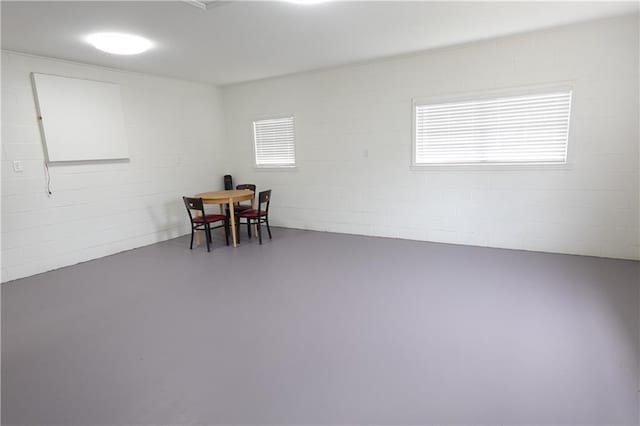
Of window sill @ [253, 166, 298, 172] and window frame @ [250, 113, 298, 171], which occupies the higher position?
window frame @ [250, 113, 298, 171]

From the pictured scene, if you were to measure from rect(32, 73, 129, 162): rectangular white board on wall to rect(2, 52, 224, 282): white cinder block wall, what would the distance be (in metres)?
0.11

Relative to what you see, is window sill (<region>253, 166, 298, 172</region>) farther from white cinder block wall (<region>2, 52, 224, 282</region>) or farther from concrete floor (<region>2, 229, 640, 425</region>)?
concrete floor (<region>2, 229, 640, 425</region>)

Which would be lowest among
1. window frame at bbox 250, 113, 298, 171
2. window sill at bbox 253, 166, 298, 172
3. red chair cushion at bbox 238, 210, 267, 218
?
A: red chair cushion at bbox 238, 210, 267, 218

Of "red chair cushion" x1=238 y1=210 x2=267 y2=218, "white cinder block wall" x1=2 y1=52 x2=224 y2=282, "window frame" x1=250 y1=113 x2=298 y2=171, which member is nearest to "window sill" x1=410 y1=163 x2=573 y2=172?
"window frame" x1=250 y1=113 x2=298 y2=171

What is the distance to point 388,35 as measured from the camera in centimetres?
382

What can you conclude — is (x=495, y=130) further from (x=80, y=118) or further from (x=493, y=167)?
(x=80, y=118)

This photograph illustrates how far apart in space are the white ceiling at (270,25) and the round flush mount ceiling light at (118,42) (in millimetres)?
114

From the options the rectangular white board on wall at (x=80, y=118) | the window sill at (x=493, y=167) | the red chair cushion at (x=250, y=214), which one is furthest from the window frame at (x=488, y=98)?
the rectangular white board on wall at (x=80, y=118)

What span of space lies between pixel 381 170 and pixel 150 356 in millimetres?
3856

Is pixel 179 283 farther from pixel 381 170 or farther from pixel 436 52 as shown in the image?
pixel 436 52

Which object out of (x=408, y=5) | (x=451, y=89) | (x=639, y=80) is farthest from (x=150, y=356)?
(x=639, y=80)

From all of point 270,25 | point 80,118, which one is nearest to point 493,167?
point 270,25

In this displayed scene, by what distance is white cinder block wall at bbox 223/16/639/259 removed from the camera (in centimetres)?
371

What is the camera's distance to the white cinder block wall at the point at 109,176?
13.0 feet
